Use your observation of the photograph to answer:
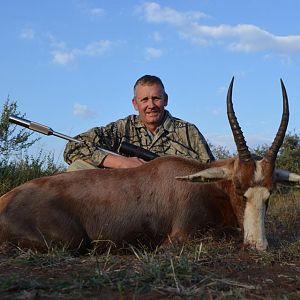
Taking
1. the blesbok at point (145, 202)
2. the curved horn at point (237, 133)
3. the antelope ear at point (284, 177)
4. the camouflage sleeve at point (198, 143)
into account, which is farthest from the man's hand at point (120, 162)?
the antelope ear at point (284, 177)

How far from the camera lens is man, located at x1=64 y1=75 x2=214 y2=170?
6.90 meters

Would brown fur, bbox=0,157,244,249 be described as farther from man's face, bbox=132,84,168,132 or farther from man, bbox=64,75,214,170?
man's face, bbox=132,84,168,132

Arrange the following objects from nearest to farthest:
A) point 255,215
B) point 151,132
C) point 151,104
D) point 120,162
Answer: point 255,215
point 120,162
point 151,104
point 151,132

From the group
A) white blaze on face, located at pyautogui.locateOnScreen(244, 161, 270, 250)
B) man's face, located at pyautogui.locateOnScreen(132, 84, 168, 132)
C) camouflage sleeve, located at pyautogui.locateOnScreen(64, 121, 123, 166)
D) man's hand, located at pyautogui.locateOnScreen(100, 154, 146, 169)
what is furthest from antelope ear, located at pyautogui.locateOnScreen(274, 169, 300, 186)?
man's face, located at pyautogui.locateOnScreen(132, 84, 168, 132)

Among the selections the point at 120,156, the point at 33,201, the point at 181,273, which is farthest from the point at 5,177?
the point at 181,273

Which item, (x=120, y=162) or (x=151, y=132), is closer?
(x=120, y=162)

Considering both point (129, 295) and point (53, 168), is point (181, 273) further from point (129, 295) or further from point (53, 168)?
point (53, 168)

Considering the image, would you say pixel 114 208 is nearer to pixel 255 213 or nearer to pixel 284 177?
pixel 255 213

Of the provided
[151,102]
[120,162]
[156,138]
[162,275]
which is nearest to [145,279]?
[162,275]

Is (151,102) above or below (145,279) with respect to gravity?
above

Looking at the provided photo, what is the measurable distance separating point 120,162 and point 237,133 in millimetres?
1550

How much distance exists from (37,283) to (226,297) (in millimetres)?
1027

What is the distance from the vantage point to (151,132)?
23.4ft

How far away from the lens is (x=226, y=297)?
3.02 meters
